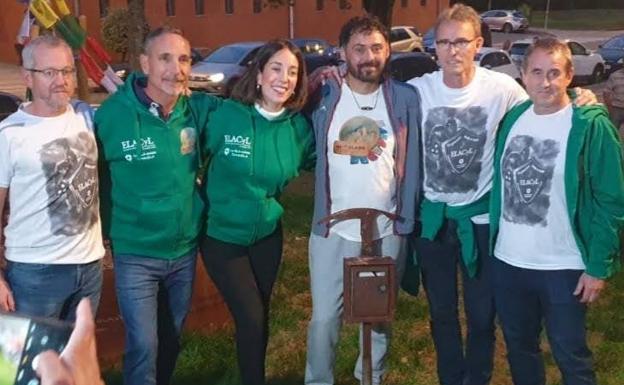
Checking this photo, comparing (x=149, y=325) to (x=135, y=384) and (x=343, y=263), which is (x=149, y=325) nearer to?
(x=135, y=384)

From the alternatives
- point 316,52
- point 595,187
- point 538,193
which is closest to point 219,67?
point 316,52

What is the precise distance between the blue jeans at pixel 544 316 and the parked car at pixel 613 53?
25.8 metres

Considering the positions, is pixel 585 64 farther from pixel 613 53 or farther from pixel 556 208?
pixel 556 208

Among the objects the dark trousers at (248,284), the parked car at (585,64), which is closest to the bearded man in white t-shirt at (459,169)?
the dark trousers at (248,284)

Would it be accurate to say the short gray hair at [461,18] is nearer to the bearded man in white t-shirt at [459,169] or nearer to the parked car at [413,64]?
the bearded man in white t-shirt at [459,169]

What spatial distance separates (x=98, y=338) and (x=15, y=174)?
180cm

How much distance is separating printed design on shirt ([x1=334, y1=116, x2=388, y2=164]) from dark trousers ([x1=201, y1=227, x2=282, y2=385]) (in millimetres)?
520

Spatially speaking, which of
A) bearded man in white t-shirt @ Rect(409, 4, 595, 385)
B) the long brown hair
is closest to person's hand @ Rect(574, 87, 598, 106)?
bearded man in white t-shirt @ Rect(409, 4, 595, 385)

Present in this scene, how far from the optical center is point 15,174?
11.0 feet

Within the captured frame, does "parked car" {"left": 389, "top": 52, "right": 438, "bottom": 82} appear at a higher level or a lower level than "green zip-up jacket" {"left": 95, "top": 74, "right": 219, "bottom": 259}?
lower

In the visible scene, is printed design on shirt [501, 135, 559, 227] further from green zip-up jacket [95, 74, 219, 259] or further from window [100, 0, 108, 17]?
window [100, 0, 108, 17]

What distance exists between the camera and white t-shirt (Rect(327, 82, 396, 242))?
399cm

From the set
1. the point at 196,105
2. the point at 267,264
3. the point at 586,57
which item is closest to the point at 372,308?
the point at 267,264

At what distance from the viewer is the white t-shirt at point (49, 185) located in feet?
11.0
